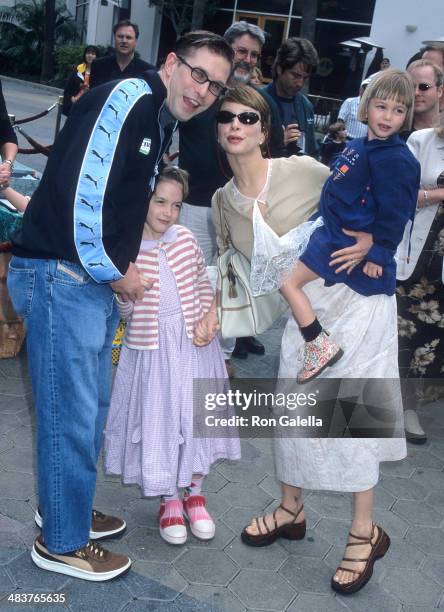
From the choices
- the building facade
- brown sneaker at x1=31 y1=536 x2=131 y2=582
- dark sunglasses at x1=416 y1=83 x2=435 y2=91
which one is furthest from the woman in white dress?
the building facade

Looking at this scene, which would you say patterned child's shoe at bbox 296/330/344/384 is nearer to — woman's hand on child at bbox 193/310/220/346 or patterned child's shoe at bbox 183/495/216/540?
woman's hand on child at bbox 193/310/220/346

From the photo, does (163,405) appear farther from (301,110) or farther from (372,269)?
(301,110)

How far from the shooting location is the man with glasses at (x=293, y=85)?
4.91m

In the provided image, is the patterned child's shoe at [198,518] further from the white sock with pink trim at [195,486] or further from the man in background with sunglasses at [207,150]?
the man in background with sunglasses at [207,150]

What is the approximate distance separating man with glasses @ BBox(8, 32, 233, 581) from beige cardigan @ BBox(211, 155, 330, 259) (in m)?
0.44

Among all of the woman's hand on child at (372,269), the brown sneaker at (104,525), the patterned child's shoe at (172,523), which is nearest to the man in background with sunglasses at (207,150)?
the woman's hand on child at (372,269)

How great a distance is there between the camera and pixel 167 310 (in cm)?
326

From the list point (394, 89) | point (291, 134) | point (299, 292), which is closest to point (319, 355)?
point (299, 292)

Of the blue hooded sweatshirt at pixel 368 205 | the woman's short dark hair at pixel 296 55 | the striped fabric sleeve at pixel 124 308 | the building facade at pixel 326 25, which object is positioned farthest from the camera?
the building facade at pixel 326 25

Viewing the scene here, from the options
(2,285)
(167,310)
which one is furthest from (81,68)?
(167,310)

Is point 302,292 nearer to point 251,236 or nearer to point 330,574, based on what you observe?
point 251,236

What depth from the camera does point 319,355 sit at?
2.93 meters

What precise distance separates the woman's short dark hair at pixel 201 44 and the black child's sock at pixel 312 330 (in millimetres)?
1105

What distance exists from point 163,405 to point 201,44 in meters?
1.55
